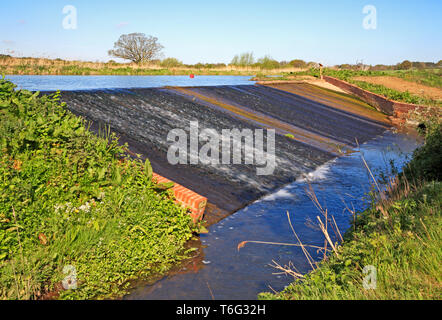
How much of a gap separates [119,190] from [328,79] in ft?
91.0

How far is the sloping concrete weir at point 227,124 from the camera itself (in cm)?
902

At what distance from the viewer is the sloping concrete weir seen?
9023mm

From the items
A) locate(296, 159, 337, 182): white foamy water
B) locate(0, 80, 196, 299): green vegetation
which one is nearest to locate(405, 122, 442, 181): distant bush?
locate(296, 159, 337, 182): white foamy water

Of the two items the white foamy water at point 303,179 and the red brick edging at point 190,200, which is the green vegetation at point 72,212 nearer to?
the red brick edging at point 190,200

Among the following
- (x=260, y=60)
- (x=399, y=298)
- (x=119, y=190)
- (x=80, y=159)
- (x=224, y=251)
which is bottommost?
(x=224, y=251)

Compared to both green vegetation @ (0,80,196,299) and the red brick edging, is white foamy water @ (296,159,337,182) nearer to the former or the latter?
the red brick edging

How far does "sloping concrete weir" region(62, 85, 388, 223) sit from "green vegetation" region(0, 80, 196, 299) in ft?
5.80

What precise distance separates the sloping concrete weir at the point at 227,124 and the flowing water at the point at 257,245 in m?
0.56

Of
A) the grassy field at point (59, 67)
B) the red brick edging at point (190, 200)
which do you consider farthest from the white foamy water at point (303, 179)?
the grassy field at point (59, 67)

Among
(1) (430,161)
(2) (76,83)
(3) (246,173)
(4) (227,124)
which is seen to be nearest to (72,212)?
(3) (246,173)

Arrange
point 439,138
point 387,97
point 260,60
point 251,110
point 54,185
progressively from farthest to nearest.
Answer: point 260,60, point 387,97, point 251,110, point 439,138, point 54,185
